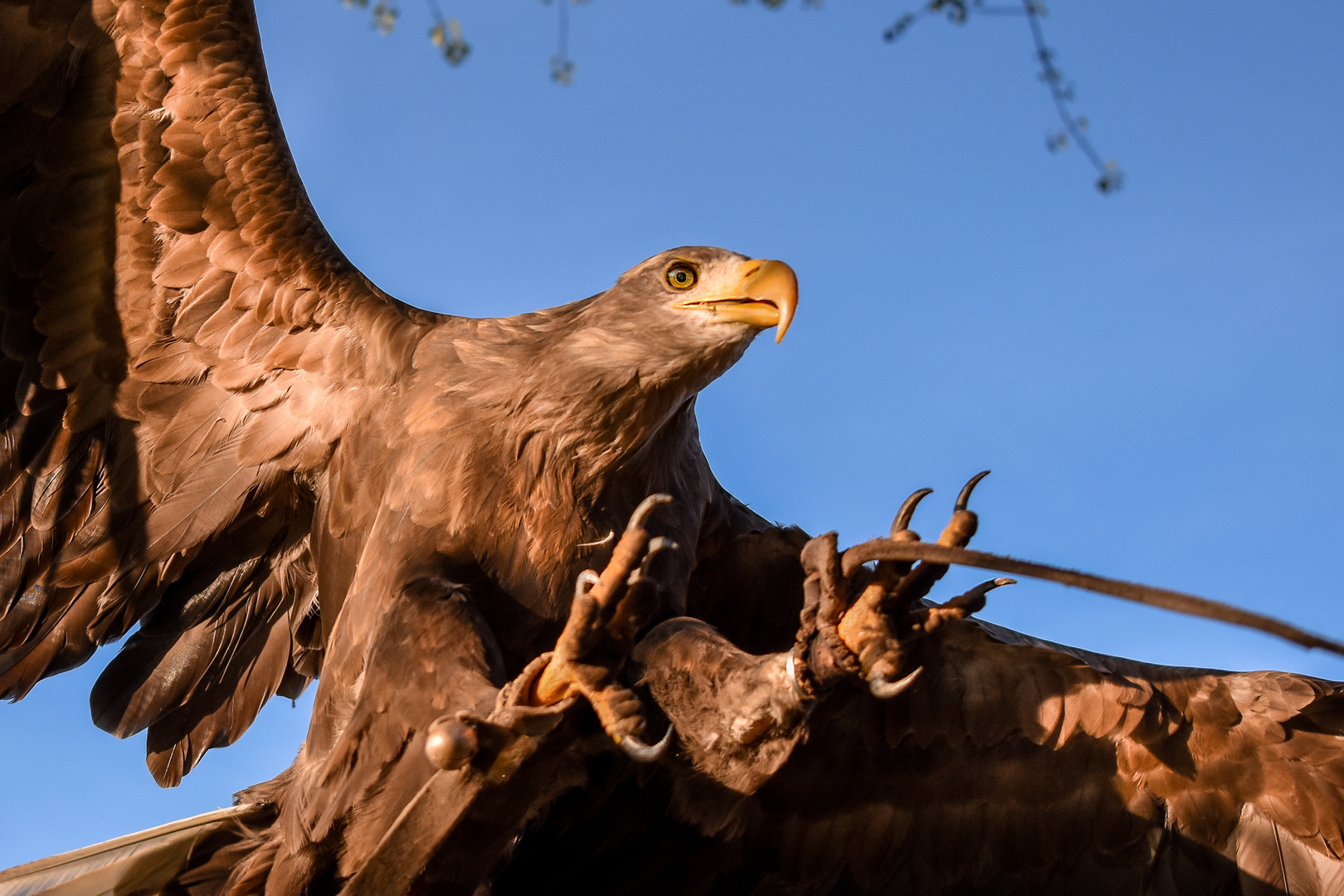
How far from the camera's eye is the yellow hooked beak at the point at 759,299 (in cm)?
390

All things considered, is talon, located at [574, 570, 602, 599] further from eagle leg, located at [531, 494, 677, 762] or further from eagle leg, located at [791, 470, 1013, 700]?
eagle leg, located at [791, 470, 1013, 700]

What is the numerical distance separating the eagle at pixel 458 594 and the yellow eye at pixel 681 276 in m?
0.01

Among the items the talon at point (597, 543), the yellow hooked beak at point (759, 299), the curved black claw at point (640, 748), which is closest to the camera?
the curved black claw at point (640, 748)

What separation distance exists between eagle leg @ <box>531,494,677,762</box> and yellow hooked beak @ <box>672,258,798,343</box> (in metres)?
0.91

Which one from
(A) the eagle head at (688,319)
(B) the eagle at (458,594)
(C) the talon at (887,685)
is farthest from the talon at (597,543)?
(C) the talon at (887,685)

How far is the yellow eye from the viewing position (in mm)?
4203

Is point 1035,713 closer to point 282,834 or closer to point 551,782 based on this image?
point 551,782

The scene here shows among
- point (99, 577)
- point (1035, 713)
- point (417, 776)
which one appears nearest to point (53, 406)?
point (99, 577)

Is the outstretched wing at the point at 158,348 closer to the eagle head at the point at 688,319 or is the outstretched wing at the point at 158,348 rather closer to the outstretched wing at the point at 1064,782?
the eagle head at the point at 688,319

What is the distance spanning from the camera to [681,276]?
167 inches

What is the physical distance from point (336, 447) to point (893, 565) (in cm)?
219

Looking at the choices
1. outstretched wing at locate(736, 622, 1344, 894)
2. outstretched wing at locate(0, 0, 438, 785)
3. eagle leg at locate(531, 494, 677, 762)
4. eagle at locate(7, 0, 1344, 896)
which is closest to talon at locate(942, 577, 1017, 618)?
eagle at locate(7, 0, 1344, 896)

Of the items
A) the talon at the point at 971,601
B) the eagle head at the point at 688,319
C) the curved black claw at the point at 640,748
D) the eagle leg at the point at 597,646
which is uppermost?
the eagle head at the point at 688,319

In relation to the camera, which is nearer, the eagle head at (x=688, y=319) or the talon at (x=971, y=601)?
the talon at (x=971, y=601)
